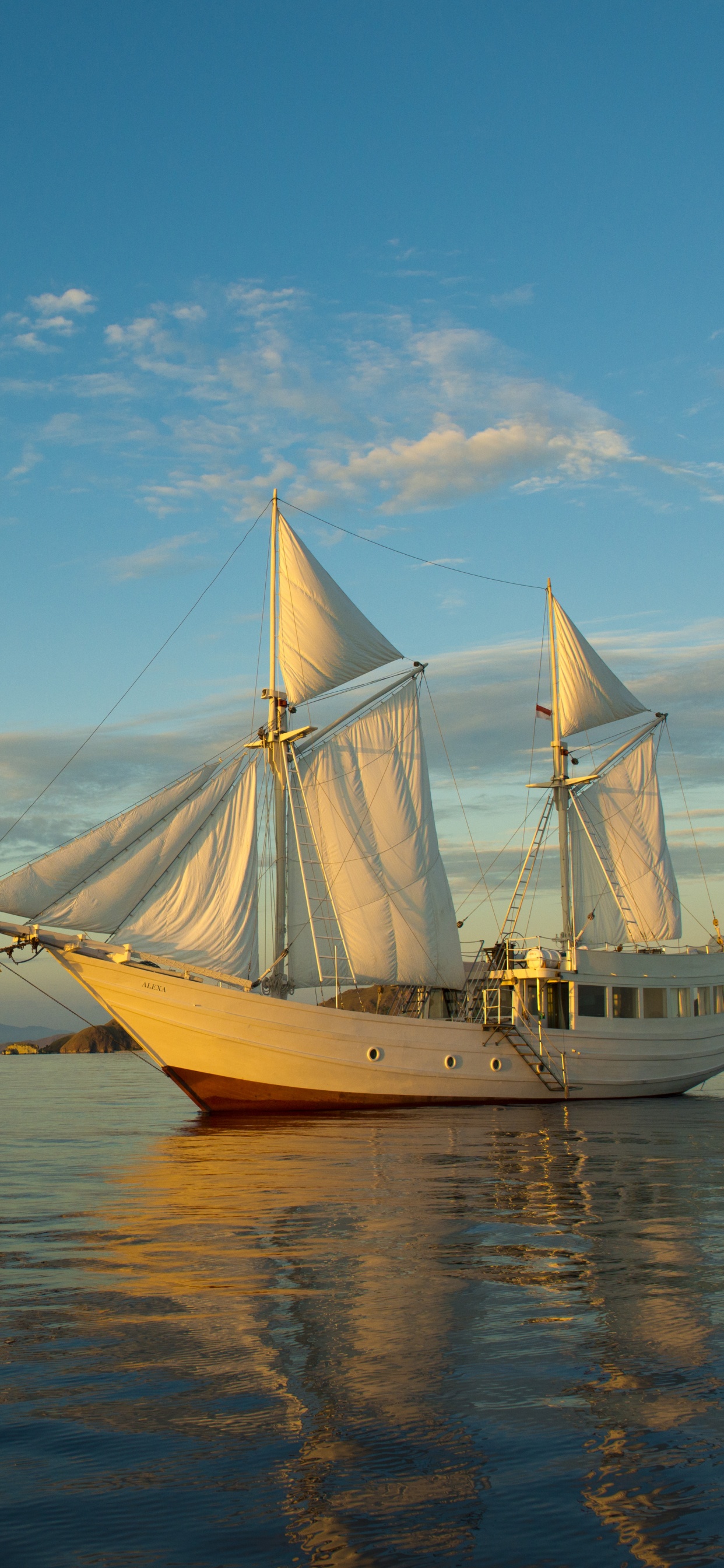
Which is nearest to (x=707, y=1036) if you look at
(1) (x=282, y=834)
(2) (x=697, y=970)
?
(2) (x=697, y=970)

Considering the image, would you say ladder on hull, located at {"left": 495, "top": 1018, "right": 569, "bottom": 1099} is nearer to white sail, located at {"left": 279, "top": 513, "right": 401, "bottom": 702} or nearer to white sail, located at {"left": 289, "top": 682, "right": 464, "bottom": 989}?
white sail, located at {"left": 289, "top": 682, "right": 464, "bottom": 989}

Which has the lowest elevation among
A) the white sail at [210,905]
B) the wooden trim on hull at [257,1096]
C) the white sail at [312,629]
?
the wooden trim on hull at [257,1096]

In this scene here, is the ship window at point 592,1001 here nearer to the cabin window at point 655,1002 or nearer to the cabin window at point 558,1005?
the cabin window at point 558,1005

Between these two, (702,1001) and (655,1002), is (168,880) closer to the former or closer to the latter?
(655,1002)

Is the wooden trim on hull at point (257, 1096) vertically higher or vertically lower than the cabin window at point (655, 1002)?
lower

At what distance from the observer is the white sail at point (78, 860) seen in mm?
34688

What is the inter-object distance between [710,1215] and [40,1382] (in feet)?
37.0

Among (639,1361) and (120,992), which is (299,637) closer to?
(120,992)

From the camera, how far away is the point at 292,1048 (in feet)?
122

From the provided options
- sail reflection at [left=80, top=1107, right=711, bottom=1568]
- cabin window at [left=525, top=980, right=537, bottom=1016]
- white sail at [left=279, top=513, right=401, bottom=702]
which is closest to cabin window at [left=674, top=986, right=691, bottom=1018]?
cabin window at [left=525, top=980, right=537, bottom=1016]

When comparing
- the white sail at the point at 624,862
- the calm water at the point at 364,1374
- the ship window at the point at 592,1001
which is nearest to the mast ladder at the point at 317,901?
the ship window at the point at 592,1001

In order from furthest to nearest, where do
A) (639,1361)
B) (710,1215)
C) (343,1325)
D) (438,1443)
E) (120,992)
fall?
(120,992) < (710,1215) < (343,1325) < (639,1361) < (438,1443)

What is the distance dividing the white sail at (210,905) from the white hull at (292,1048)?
1.13 metres

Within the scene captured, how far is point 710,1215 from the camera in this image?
17078mm
